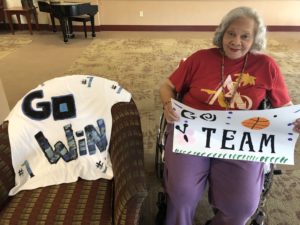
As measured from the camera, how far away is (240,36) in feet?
4.25

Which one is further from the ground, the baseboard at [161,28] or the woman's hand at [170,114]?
the woman's hand at [170,114]

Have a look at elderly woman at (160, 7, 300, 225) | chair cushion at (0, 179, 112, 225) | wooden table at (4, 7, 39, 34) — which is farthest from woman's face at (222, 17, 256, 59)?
wooden table at (4, 7, 39, 34)

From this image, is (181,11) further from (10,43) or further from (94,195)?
(94,195)

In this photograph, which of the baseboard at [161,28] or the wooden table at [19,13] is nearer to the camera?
the wooden table at [19,13]

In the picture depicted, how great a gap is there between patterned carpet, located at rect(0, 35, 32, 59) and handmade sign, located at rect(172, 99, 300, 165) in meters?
4.25

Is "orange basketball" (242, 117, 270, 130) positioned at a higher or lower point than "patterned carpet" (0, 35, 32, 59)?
higher

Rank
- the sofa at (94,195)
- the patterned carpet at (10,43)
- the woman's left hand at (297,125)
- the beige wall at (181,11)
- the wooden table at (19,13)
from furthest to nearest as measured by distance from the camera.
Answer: the beige wall at (181,11)
the wooden table at (19,13)
the patterned carpet at (10,43)
the woman's left hand at (297,125)
the sofa at (94,195)

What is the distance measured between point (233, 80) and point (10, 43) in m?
5.11

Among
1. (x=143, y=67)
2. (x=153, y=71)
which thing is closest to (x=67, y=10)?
(x=143, y=67)

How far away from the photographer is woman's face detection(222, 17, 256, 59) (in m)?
1.28

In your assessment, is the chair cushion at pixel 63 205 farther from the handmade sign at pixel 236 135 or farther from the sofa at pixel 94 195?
the handmade sign at pixel 236 135

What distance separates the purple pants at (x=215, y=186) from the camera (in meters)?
1.19

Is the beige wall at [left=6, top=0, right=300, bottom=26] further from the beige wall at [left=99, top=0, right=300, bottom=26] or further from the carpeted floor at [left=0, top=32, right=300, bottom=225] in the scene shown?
the carpeted floor at [left=0, top=32, right=300, bottom=225]

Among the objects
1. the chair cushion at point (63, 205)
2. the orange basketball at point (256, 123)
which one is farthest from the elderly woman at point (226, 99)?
the chair cushion at point (63, 205)
